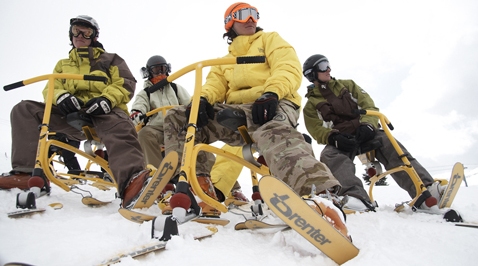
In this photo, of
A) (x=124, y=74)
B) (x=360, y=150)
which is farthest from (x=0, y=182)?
(x=360, y=150)

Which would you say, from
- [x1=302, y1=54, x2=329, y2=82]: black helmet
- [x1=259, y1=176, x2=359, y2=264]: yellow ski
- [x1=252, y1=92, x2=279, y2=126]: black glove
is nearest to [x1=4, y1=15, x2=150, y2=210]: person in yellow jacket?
[x1=252, y1=92, x2=279, y2=126]: black glove

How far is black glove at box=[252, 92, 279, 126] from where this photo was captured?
2414 millimetres

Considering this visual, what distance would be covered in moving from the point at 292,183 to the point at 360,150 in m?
2.20

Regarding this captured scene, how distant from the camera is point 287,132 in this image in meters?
2.38

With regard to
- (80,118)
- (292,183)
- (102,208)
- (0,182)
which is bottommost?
(102,208)

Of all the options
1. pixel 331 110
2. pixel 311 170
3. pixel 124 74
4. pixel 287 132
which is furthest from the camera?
pixel 331 110

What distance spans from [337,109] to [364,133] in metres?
0.54

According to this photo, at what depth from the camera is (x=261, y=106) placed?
7.98 ft

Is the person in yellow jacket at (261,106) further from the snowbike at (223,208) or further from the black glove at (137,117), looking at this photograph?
the black glove at (137,117)

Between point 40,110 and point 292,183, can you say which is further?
point 40,110

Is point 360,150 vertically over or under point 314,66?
under

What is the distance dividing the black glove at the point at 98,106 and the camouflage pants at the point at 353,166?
8.48 feet

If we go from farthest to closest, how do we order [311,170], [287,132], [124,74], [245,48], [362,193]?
[124,74]
[362,193]
[245,48]
[287,132]
[311,170]

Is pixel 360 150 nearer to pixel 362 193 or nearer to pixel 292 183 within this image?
pixel 362 193
